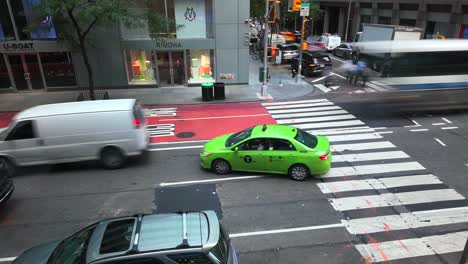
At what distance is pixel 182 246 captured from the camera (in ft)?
15.1

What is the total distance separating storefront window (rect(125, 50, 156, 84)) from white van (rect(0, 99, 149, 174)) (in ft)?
37.7

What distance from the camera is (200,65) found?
22.8 metres

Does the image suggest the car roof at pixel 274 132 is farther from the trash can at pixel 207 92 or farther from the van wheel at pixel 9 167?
the trash can at pixel 207 92

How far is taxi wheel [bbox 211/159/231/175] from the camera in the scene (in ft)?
34.7

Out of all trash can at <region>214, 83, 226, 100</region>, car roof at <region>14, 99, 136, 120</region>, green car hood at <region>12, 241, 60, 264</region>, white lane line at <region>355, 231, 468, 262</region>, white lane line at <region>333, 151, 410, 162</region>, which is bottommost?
white lane line at <region>355, 231, 468, 262</region>

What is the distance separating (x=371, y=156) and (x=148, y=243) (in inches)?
374

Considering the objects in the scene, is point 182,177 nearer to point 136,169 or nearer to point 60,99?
point 136,169

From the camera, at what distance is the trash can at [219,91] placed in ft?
63.8

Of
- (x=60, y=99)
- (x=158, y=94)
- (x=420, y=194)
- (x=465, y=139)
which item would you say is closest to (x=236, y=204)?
(x=420, y=194)

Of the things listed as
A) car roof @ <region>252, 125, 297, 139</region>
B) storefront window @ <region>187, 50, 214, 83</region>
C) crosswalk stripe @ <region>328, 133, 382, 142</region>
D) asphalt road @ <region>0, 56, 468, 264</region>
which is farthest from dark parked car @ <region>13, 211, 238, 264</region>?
storefront window @ <region>187, 50, 214, 83</region>

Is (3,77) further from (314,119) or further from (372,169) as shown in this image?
(372,169)

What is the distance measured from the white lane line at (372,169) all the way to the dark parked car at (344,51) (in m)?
23.3

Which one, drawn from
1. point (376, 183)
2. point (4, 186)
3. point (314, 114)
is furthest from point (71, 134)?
point (314, 114)

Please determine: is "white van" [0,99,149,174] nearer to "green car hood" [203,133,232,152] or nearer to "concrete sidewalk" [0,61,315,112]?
"green car hood" [203,133,232,152]
